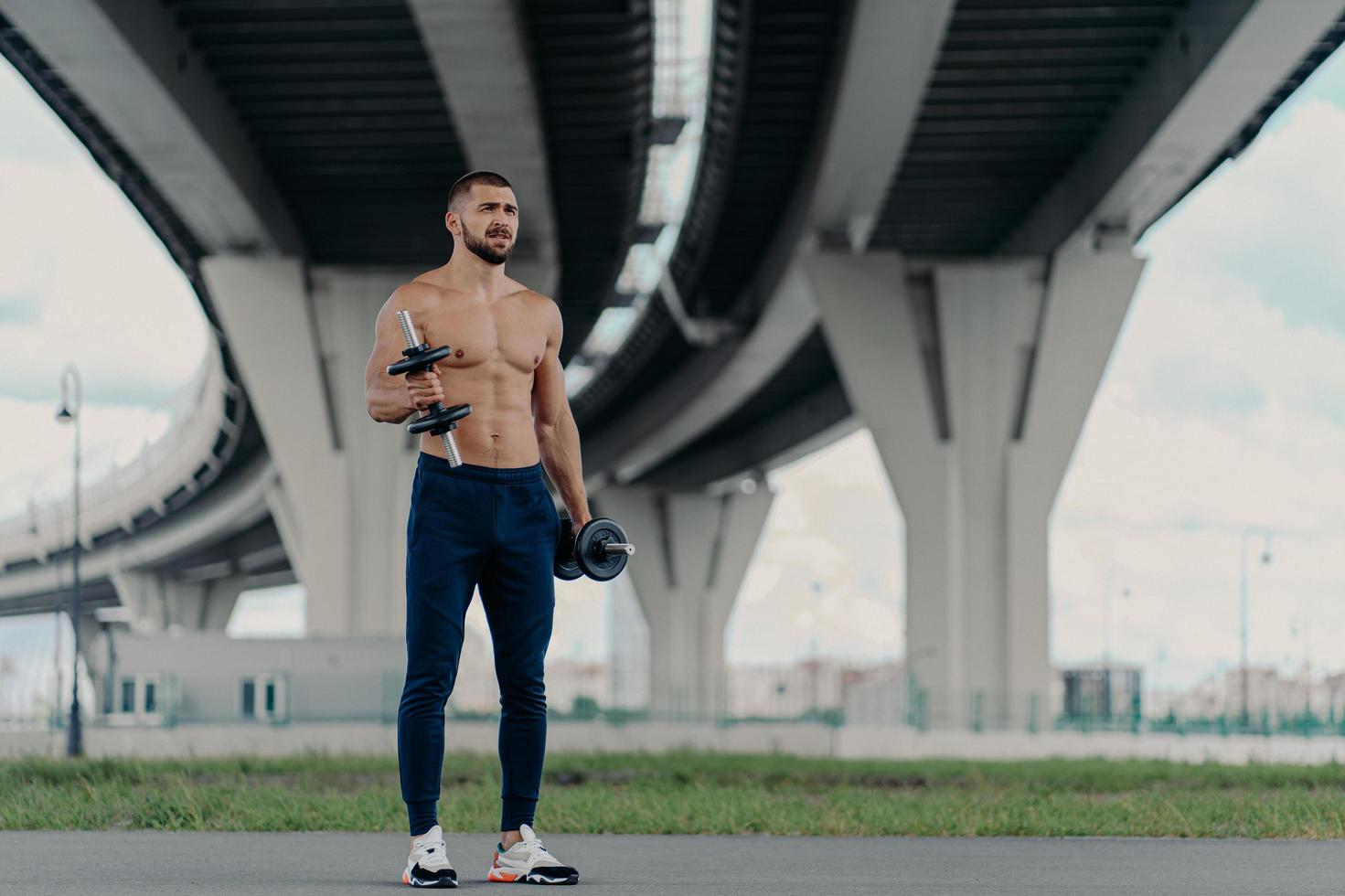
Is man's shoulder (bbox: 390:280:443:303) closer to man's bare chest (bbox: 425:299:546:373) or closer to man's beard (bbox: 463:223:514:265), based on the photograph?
man's bare chest (bbox: 425:299:546:373)

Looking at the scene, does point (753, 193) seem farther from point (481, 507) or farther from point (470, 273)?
point (481, 507)

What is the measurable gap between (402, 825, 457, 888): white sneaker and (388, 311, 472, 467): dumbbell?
1.22m

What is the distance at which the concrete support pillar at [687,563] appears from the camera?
79500mm

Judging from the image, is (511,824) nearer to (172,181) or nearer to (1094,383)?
(172,181)

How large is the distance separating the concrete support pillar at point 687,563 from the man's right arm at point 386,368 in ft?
234

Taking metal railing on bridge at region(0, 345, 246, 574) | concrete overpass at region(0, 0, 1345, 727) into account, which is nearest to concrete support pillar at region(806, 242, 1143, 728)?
concrete overpass at region(0, 0, 1345, 727)

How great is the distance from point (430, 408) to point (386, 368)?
255 mm

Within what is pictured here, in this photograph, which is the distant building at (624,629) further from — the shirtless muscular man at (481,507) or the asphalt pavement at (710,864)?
the shirtless muscular man at (481,507)

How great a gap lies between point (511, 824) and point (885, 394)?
30.6 m

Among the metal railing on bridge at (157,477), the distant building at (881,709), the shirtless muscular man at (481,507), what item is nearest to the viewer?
the shirtless muscular man at (481,507)

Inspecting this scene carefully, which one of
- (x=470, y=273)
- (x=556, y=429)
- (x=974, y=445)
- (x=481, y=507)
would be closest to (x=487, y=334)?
(x=470, y=273)

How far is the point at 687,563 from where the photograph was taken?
8031 centimetres

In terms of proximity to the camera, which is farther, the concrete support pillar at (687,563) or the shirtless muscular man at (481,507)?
the concrete support pillar at (687,563)

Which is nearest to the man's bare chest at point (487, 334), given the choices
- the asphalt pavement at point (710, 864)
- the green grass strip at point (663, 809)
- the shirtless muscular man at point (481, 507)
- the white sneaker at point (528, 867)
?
the shirtless muscular man at point (481, 507)
